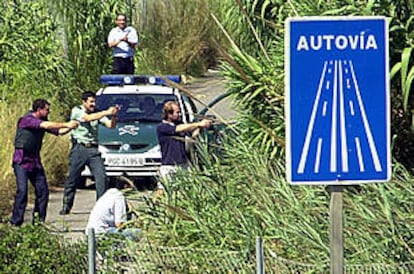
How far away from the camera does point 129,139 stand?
17.3m

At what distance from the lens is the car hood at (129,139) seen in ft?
56.8

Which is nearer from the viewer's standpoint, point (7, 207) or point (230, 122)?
point (230, 122)

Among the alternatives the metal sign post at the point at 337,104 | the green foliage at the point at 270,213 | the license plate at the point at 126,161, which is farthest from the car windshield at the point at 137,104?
the metal sign post at the point at 337,104

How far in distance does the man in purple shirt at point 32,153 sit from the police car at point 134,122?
8.21ft

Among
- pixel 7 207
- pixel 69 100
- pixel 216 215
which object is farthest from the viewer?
pixel 69 100

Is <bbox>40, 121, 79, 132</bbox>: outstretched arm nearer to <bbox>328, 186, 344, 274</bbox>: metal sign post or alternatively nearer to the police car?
the police car

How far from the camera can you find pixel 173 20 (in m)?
30.7

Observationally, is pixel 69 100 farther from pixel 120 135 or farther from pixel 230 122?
pixel 230 122

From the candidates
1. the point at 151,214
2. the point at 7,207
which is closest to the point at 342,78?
the point at 151,214

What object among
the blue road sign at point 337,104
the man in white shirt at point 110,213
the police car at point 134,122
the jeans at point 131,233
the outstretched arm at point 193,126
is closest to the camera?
the blue road sign at point 337,104

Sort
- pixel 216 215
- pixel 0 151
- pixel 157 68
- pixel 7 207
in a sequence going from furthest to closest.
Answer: pixel 157 68 → pixel 0 151 → pixel 7 207 → pixel 216 215

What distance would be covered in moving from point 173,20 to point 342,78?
25.5 m

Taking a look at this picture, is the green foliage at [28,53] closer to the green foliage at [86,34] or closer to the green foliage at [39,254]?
the green foliage at [86,34]

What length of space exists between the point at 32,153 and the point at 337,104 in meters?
9.33
